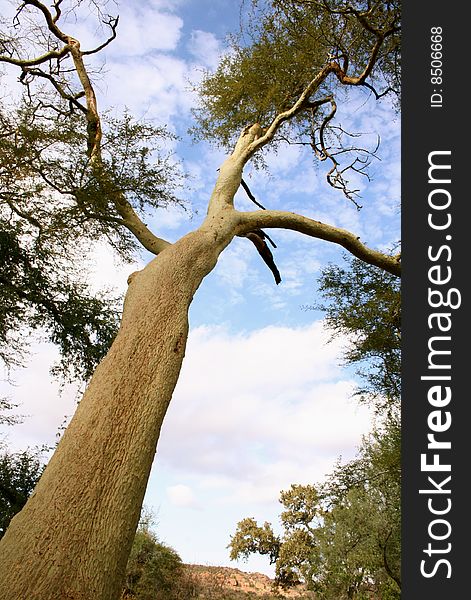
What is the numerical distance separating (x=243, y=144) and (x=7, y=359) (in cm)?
538

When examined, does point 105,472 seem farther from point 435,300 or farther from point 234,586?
point 234,586

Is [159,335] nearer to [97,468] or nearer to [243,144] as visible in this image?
[97,468]

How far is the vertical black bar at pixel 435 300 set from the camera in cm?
275

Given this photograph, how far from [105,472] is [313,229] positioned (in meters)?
4.55

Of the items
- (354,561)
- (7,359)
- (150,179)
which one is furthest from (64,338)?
(354,561)

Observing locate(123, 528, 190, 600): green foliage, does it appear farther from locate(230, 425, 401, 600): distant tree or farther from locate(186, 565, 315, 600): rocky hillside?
locate(230, 425, 401, 600): distant tree

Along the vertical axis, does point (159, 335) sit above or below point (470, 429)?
above

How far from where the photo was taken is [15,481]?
28.8 feet

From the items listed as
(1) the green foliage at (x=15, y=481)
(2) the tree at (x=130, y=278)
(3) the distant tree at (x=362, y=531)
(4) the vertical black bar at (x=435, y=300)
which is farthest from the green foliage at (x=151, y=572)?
(4) the vertical black bar at (x=435, y=300)

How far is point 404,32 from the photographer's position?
3.76 meters

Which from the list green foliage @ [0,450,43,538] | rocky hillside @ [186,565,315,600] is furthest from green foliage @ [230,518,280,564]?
green foliage @ [0,450,43,538]

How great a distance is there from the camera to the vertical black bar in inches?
108

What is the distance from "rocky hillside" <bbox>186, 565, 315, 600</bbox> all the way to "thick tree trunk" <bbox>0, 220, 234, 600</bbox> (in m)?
14.1

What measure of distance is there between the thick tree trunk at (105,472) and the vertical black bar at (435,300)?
4.91 feet
